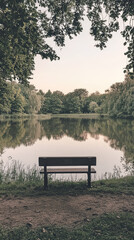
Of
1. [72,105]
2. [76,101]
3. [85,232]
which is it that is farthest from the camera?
[72,105]

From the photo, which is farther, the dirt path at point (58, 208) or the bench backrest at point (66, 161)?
the bench backrest at point (66, 161)

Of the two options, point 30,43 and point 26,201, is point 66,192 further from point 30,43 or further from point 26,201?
point 30,43

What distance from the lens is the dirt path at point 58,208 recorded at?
12.3 feet

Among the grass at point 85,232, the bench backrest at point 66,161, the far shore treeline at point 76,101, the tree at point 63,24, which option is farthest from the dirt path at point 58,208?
the far shore treeline at point 76,101

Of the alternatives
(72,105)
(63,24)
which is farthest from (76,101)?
(63,24)

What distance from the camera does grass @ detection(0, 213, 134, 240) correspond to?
3127 millimetres

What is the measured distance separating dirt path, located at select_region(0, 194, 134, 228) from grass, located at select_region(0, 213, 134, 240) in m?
0.21

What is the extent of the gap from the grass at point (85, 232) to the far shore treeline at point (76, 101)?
28.5m

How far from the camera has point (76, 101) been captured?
9575cm

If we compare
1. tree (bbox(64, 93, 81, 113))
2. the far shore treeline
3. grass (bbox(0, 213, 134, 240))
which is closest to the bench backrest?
grass (bbox(0, 213, 134, 240))

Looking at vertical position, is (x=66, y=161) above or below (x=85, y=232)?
above

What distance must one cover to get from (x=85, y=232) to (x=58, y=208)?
1.18m

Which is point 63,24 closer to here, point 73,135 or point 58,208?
point 58,208

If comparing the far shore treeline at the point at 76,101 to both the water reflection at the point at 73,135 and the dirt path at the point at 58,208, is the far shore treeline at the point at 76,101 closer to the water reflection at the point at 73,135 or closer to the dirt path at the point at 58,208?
the water reflection at the point at 73,135
